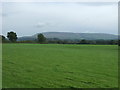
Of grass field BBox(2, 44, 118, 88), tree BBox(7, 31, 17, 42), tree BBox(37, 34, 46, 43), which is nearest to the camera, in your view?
grass field BBox(2, 44, 118, 88)

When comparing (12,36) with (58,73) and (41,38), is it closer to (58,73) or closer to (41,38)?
(41,38)

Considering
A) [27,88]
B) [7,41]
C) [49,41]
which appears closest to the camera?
[27,88]

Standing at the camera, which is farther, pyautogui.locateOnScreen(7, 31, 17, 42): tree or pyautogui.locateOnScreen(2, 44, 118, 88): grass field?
pyautogui.locateOnScreen(7, 31, 17, 42): tree

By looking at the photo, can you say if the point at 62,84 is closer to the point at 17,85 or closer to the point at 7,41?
the point at 17,85

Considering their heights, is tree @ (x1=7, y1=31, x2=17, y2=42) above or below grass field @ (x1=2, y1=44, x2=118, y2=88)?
above

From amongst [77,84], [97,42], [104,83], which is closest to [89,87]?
[77,84]

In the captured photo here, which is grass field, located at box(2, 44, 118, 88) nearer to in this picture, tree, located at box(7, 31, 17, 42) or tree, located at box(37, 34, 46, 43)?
tree, located at box(7, 31, 17, 42)

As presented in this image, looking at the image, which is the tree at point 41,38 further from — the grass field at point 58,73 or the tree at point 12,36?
the grass field at point 58,73

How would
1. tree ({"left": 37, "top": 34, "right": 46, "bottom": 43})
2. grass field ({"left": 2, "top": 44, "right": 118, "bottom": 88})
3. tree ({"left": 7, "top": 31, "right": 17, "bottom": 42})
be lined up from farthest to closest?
tree ({"left": 37, "top": 34, "right": 46, "bottom": 43}) < tree ({"left": 7, "top": 31, "right": 17, "bottom": 42}) < grass field ({"left": 2, "top": 44, "right": 118, "bottom": 88})

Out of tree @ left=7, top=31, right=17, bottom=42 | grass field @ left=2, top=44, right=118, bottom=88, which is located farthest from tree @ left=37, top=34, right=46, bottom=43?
grass field @ left=2, top=44, right=118, bottom=88

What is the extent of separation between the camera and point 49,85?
3.83 m

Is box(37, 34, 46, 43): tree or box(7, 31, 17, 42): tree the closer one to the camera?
box(7, 31, 17, 42): tree

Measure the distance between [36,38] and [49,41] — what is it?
15.3 feet

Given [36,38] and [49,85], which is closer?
[49,85]
